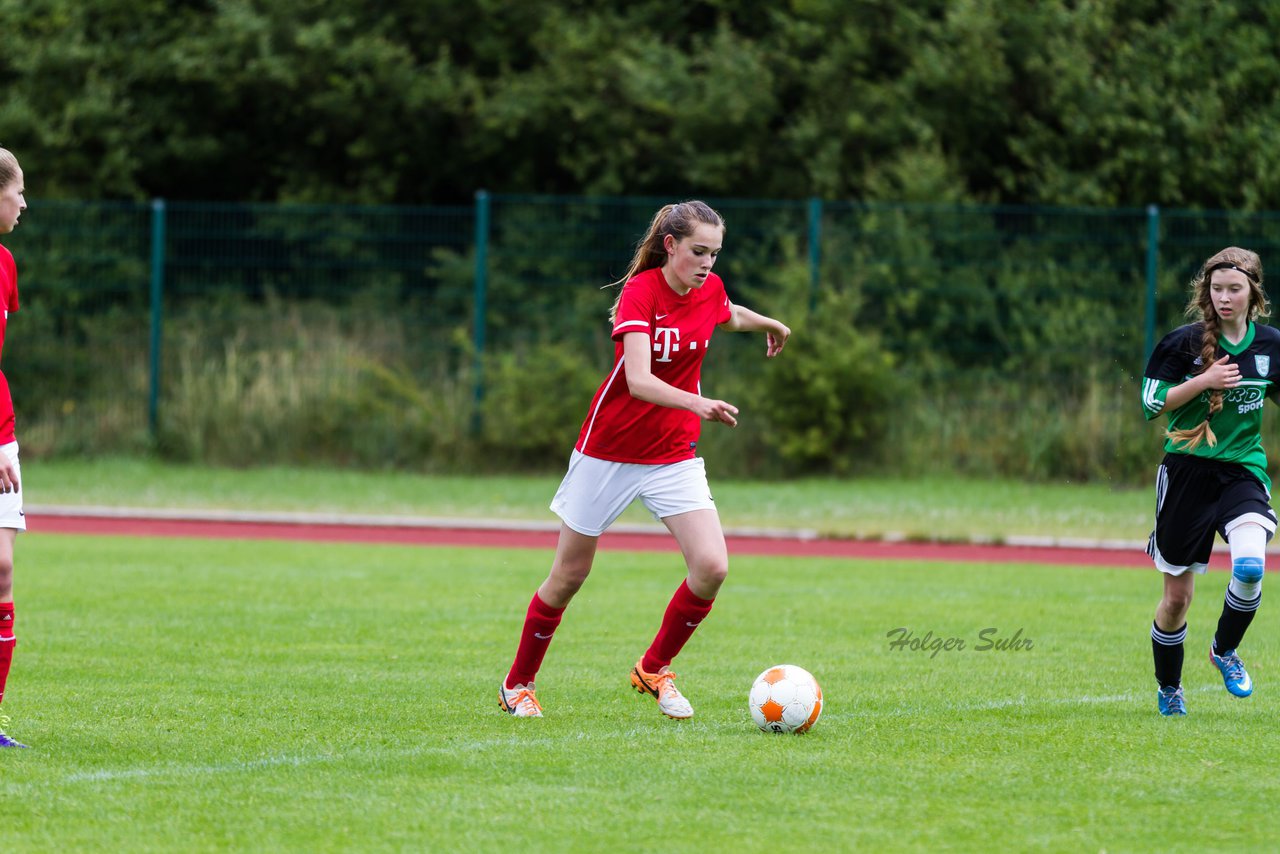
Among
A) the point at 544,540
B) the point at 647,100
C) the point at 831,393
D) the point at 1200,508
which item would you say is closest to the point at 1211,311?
the point at 1200,508

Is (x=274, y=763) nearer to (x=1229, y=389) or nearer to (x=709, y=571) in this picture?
(x=709, y=571)

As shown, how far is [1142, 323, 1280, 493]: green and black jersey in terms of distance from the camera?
22.6 feet

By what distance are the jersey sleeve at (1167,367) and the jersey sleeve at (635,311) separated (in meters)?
2.09

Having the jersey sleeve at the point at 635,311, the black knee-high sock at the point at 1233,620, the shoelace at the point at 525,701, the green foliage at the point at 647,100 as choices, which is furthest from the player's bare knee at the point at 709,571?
the green foliage at the point at 647,100

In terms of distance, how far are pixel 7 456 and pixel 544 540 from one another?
356 inches

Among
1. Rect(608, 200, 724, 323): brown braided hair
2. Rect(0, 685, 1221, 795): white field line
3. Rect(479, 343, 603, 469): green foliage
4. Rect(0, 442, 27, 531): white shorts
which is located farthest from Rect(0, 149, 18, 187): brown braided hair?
Rect(479, 343, 603, 469): green foliage

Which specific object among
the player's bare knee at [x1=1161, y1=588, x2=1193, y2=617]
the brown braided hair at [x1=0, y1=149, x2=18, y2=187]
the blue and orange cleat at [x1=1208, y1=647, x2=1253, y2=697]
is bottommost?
the blue and orange cleat at [x1=1208, y1=647, x2=1253, y2=697]

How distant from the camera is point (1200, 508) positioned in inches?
274

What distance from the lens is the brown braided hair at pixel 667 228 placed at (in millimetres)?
6539

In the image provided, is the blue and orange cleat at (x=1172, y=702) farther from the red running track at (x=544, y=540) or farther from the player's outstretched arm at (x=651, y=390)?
the red running track at (x=544, y=540)

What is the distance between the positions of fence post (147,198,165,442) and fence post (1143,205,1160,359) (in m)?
11.9

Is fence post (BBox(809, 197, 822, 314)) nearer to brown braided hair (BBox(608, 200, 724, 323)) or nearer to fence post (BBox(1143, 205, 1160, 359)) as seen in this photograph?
fence post (BBox(1143, 205, 1160, 359))

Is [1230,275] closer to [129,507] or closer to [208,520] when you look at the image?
[208,520]

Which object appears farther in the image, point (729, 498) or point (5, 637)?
point (729, 498)
